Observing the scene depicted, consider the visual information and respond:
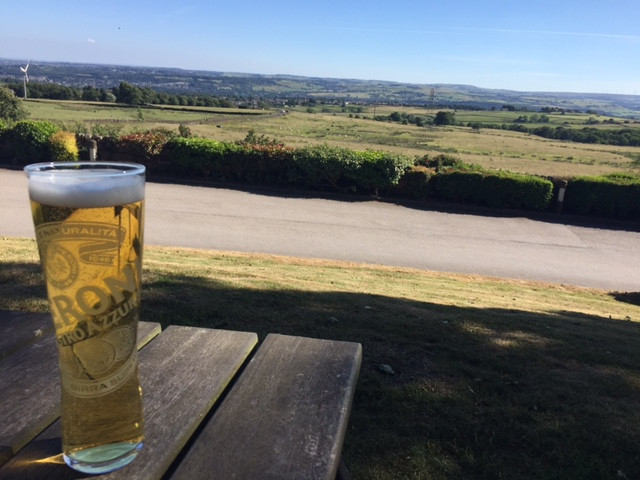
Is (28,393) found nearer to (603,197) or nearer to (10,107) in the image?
(603,197)

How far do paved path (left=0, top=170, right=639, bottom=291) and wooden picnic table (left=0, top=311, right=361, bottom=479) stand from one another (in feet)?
31.2

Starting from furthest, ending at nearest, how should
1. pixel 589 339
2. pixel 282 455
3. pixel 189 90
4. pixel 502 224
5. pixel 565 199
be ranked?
1. pixel 189 90
2. pixel 565 199
3. pixel 502 224
4. pixel 589 339
5. pixel 282 455

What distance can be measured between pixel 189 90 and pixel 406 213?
67.5m

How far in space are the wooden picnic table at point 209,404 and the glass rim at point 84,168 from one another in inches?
23.9

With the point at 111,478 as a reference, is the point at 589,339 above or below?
below

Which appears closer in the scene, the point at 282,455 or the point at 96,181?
the point at 96,181

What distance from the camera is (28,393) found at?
1467 millimetres

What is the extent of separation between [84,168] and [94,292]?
0.28m

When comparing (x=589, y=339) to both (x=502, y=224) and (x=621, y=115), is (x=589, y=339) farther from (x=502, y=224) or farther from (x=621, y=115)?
(x=621, y=115)

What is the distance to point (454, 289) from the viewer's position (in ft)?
29.2

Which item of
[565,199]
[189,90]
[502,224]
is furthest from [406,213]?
[189,90]

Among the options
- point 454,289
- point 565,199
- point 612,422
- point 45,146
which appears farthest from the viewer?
point 45,146

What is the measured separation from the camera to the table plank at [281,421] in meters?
1.19

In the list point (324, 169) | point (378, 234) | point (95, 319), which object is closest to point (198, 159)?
point (324, 169)
